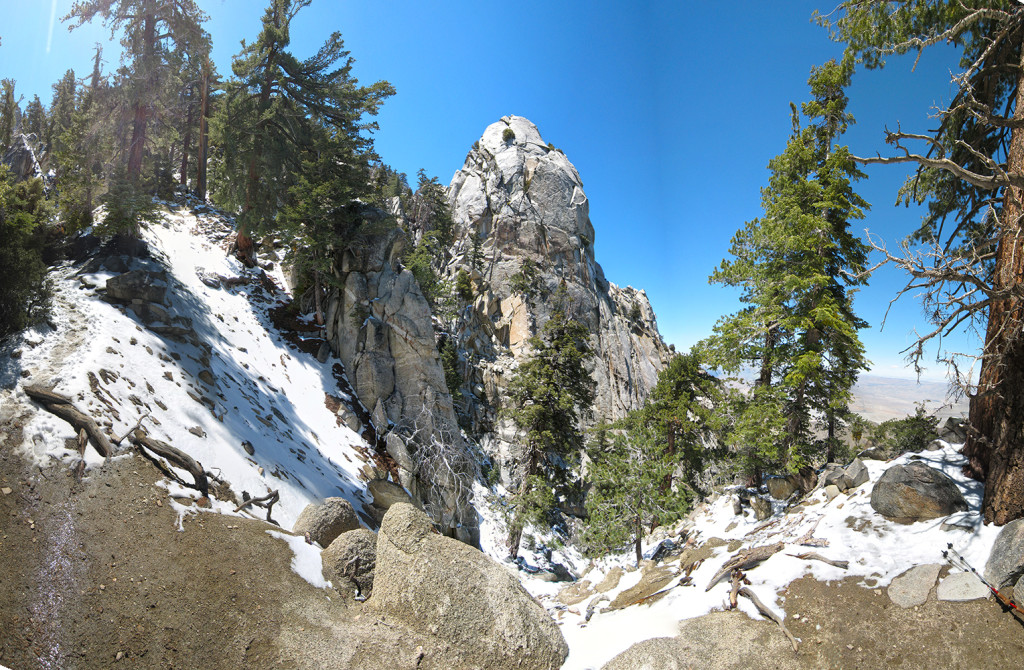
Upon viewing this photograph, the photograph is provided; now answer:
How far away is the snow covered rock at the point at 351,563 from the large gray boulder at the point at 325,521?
95 cm

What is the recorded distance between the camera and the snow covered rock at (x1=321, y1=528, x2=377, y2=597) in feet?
25.2

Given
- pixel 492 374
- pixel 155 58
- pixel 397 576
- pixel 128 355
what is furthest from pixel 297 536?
pixel 492 374

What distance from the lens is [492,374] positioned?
3375cm

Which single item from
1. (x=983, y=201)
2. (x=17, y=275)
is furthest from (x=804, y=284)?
(x=17, y=275)

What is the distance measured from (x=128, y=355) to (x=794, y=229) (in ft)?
59.5

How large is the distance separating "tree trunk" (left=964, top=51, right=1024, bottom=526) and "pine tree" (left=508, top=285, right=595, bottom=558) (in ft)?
39.4

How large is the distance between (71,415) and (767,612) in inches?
493

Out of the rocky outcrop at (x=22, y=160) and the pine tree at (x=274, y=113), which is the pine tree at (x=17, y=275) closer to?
the pine tree at (x=274, y=113)

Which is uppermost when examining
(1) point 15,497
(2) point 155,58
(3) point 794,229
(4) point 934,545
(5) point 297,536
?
(2) point 155,58

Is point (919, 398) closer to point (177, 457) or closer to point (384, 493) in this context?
point (384, 493)

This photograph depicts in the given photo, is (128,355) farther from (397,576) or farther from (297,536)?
(397,576)

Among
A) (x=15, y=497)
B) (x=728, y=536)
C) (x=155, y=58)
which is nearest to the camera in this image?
(x=15, y=497)

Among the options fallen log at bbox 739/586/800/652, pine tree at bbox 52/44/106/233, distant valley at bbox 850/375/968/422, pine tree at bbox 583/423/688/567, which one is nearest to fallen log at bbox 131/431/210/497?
pine tree at bbox 52/44/106/233

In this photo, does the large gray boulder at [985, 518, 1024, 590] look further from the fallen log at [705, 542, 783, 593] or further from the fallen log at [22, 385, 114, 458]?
Answer: the fallen log at [22, 385, 114, 458]
